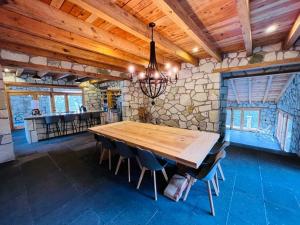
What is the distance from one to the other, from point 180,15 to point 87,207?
104 inches

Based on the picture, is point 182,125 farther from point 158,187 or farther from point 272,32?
point 272,32

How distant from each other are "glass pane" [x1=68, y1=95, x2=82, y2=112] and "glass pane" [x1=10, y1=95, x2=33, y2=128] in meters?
1.75

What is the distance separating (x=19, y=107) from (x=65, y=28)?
7.04m

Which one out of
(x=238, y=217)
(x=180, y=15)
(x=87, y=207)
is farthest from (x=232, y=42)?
(x=87, y=207)

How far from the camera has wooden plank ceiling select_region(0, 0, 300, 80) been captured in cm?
146

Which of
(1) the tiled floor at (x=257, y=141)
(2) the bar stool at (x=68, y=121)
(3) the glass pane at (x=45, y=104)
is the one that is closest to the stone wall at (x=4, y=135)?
(2) the bar stool at (x=68, y=121)

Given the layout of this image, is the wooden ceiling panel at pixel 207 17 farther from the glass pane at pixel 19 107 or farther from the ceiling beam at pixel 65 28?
the glass pane at pixel 19 107

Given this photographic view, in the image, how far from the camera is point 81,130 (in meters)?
5.75

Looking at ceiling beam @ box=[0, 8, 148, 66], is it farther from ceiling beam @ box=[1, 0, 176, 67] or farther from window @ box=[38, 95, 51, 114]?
window @ box=[38, 95, 51, 114]

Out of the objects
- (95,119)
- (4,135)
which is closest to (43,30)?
(4,135)

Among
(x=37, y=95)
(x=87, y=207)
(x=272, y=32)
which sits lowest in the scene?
(x=87, y=207)

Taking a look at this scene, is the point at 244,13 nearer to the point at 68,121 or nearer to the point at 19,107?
the point at 68,121

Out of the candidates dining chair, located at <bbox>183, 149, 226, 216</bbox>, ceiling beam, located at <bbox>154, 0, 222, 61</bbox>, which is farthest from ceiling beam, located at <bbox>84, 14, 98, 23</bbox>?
dining chair, located at <bbox>183, 149, 226, 216</bbox>

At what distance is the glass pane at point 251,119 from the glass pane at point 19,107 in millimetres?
11747
